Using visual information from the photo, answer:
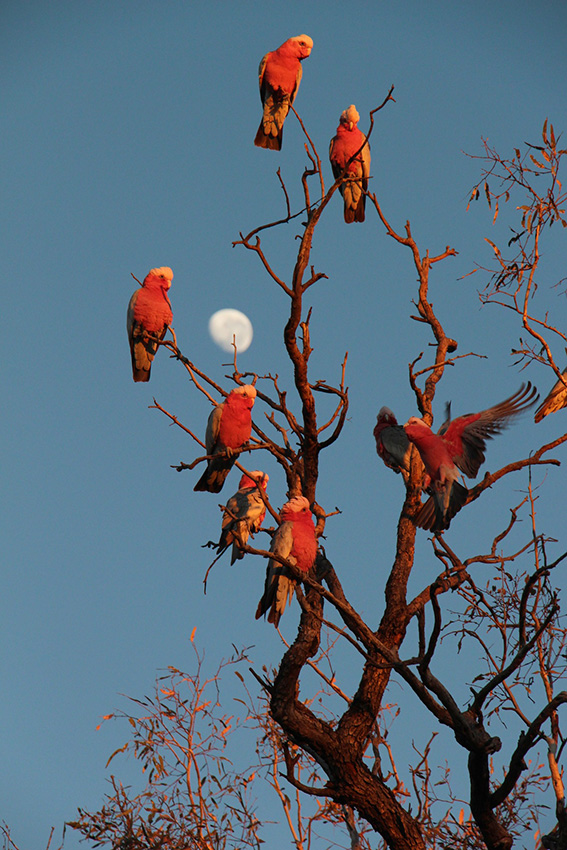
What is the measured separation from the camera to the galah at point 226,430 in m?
5.52

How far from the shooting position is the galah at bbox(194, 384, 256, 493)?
5.52m

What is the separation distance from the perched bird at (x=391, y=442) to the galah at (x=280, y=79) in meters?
2.39

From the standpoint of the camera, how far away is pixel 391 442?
565 centimetres

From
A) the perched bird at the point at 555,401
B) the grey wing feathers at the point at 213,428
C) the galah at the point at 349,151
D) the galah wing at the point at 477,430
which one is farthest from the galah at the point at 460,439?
the galah at the point at 349,151

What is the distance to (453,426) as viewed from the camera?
4727 mm

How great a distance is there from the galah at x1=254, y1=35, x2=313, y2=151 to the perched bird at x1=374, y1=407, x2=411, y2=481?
2393 millimetres

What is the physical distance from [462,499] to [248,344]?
5.53 feet

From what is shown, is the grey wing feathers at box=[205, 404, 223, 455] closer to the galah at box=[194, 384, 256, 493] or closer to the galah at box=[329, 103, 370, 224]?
the galah at box=[194, 384, 256, 493]

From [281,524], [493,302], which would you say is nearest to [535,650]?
[281,524]

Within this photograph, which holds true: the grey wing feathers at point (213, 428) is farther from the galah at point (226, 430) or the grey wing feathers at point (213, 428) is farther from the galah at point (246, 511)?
the galah at point (246, 511)

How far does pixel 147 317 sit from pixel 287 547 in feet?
9.48

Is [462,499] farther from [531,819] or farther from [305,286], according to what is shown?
[531,819]

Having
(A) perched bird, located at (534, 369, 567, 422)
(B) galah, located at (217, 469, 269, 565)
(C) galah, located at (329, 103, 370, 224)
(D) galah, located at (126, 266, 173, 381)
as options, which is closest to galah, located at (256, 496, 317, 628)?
(B) galah, located at (217, 469, 269, 565)

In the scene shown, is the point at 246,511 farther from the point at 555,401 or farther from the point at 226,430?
the point at 555,401
